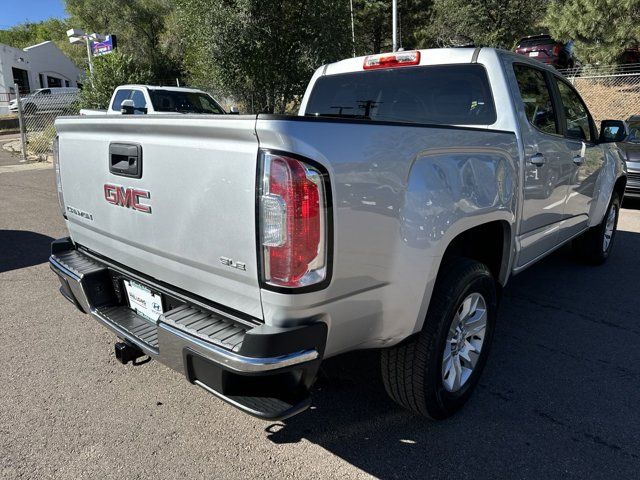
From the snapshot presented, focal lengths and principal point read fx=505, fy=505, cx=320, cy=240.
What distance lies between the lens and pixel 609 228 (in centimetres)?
577

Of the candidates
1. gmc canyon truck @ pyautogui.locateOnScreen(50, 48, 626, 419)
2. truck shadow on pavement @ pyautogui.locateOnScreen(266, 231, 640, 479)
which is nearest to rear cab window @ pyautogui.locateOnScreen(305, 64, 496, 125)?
gmc canyon truck @ pyautogui.locateOnScreen(50, 48, 626, 419)

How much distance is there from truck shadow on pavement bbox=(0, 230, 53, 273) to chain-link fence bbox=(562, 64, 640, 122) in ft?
54.3

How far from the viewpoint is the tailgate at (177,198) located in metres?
1.96

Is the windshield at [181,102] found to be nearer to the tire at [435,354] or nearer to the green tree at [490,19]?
the tire at [435,354]

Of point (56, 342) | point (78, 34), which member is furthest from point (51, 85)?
point (56, 342)

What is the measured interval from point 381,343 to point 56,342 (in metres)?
2.61

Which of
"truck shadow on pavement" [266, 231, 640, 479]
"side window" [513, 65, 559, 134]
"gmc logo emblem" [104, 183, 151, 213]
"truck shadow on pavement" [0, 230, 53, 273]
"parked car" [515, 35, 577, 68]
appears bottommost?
"truck shadow on pavement" [266, 231, 640, 479]

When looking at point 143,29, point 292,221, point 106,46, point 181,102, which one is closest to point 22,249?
point 292,221

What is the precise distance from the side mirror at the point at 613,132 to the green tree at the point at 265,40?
11.3 metres

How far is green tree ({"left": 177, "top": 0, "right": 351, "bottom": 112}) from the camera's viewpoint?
46.2ft

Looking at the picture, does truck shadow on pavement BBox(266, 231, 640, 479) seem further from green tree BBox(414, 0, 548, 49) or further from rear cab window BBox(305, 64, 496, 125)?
green tree BBox(414, 0, 548, 49)

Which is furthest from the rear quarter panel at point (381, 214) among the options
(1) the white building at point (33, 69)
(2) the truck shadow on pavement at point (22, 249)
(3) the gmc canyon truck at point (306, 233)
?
(1) the white building at point (33, 69)

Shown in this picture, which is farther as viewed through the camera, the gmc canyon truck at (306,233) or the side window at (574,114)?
the side window at (574,114)

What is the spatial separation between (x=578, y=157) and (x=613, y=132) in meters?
0.81
